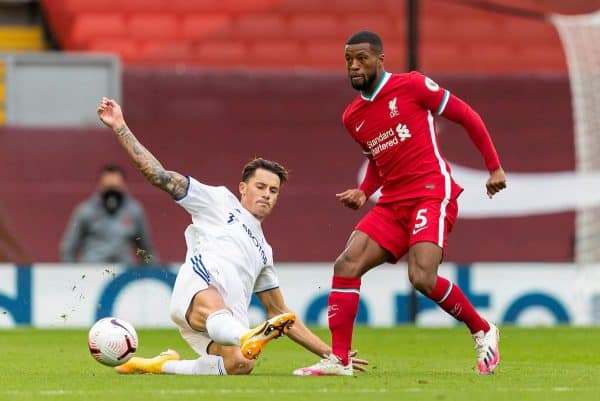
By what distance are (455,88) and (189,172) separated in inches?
129

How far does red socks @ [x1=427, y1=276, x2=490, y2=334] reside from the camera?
8.69 meters

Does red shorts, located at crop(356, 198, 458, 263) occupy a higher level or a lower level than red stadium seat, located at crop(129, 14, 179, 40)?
lower

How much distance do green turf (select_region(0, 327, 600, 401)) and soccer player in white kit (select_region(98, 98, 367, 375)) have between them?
281mm

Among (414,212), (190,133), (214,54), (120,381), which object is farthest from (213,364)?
(214,54)

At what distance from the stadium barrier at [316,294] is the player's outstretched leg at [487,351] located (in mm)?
6831

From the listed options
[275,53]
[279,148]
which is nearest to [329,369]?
[279,148]

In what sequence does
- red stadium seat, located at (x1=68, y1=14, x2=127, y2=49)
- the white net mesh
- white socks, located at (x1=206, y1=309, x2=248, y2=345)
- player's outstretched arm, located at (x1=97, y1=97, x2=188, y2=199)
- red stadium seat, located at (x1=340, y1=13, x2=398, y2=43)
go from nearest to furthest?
white socks, located at (x1=206, y1=309, x2=248, y2=345)
player's outstretched arm, located at (x1=97, y1=97, x2=188, y2=199)
the white net mesh
red stadium seat, located at (x1=68, y1=14, x2=127, y2=49)
red stadium seat, located at (x1=340, y1=13, x2=398, y2=43)

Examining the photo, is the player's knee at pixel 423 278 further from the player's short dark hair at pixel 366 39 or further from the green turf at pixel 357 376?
the player's short dark hair at pixel 366 39

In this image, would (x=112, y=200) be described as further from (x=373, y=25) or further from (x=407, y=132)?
(x=407, y=132)

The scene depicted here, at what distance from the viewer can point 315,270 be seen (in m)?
16.1

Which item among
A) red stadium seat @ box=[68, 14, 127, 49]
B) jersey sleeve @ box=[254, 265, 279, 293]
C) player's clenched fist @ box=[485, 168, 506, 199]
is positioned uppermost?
red stadium seat @ box=[68, 14, 127, 49]

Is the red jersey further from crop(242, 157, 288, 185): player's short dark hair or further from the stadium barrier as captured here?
the stadium barrier

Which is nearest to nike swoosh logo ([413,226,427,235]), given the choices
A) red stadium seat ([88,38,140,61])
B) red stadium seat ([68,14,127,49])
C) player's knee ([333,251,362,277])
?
player's knee ([333,251,362,277])

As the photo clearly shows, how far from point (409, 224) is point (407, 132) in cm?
53
